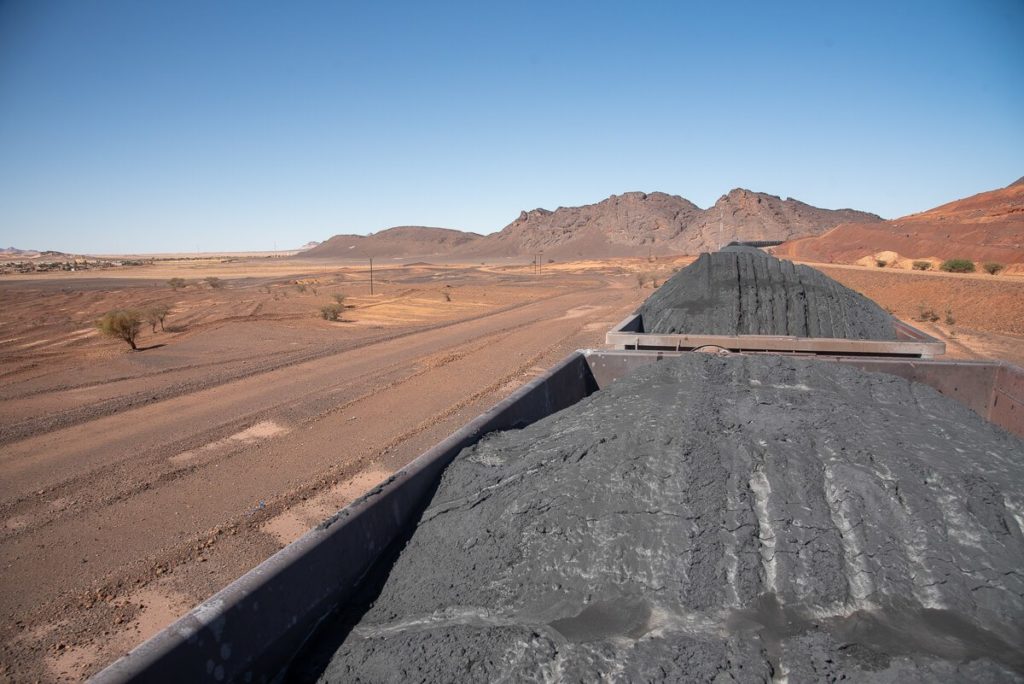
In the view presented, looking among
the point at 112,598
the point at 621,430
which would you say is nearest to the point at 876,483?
the point at 621,430

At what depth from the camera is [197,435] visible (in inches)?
346

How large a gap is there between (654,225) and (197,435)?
120637 mm

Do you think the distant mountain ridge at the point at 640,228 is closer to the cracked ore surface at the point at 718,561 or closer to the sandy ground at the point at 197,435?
the sandy ground at the point at 197,435

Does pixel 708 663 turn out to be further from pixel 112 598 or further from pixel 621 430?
pixel 112 598

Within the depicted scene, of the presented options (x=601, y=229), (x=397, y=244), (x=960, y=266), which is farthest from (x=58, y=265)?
(x=960, y=266)

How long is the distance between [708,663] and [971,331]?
69.4 ft

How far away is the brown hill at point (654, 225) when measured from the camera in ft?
369

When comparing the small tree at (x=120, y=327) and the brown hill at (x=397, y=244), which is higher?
the brown hill at (x=397, y=244)

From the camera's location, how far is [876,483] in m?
2.55

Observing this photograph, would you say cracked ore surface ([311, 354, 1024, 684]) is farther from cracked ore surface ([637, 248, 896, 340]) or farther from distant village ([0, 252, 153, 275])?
distant village ([0, 252, 153, 275])

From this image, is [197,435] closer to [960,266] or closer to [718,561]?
[718,561]

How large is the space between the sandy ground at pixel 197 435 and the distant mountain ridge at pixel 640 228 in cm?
9080

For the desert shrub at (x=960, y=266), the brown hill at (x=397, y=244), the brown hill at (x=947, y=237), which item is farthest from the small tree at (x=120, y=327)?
the brown hill at (x=397, y=244)

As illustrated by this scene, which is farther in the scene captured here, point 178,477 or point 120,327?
point 120,327
